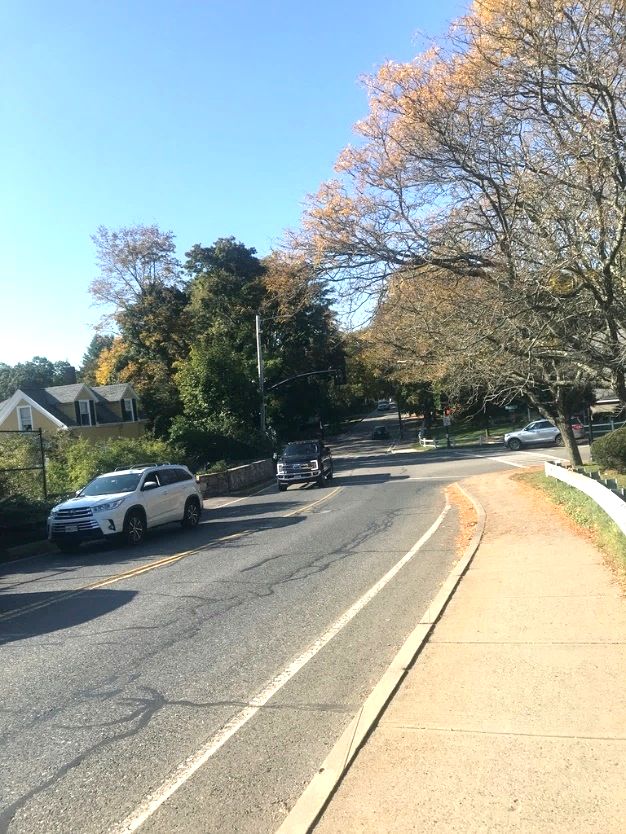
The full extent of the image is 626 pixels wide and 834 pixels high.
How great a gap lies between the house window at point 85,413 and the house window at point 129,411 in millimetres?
2710

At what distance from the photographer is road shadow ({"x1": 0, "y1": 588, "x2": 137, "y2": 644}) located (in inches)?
327

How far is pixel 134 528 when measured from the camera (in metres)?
15.5

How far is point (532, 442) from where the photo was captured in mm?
43875

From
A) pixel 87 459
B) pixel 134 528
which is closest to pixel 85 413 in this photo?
pixel 87 459

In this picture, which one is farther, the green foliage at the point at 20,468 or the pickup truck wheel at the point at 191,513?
the pickup truck wheel at the point at 191,513

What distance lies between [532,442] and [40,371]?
104 m

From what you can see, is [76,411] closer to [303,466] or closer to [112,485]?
[303,466]

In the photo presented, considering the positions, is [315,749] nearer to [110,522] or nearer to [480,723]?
[480,723]

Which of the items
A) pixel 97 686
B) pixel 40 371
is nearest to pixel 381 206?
pixel 97 686

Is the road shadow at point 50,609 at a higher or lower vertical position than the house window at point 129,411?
lower

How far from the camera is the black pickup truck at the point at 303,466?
28922 mm

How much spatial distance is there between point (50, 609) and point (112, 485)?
7.08 meters

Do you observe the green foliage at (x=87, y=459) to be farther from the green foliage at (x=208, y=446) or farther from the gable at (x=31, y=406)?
the gable at (x=31, y=406)

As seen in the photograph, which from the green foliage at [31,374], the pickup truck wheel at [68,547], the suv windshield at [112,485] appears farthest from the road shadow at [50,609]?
the green foliage at [31,374]
